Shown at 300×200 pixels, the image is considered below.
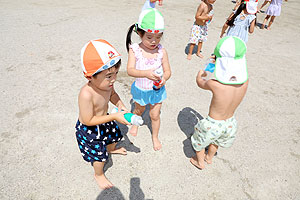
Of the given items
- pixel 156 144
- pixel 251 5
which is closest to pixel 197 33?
pixel 251 5

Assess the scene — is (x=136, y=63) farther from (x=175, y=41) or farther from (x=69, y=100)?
(x=175, y=41)

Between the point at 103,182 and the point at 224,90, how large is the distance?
179 centimetres

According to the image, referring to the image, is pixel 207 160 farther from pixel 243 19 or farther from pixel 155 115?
pixel 243 19

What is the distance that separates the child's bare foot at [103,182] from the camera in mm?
2318

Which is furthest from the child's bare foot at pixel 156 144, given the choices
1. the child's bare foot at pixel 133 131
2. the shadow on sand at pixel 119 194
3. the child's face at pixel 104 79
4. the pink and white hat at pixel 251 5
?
the pink and white hat at pixel 251 5

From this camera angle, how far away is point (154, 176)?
8.21 feet

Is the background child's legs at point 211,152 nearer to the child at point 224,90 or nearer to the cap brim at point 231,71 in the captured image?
the child at point 224,90

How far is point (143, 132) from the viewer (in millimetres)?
3102

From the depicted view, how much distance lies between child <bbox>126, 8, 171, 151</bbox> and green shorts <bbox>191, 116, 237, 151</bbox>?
0.65 m

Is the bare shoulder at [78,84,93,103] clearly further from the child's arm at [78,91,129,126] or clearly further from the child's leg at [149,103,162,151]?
the child's leg at [149,103,162,151]

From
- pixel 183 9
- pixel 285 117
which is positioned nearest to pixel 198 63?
pixel 285 117

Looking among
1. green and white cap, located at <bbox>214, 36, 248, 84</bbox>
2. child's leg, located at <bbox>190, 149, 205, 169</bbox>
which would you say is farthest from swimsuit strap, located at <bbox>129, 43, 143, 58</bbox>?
child's leg, located at <bbox>190, 149, 205, 169</bbox>

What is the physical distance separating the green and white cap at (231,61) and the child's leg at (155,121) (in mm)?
981

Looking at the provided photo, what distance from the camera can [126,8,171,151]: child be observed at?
76.2 inches
